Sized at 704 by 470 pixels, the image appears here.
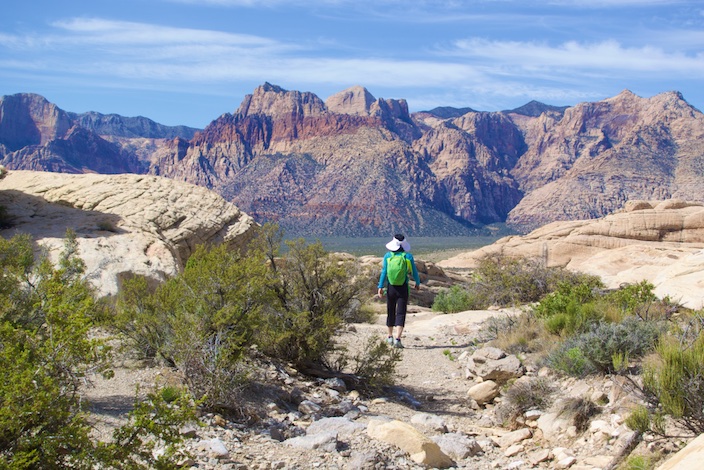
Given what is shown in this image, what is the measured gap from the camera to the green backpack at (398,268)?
37.4 ft

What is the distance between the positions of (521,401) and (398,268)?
164 inches

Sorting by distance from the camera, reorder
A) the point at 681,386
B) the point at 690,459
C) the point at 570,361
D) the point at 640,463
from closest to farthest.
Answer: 1. the point at 690,459
2. the point at 640,463
3. the point at 681,386
4. the point at 570,361

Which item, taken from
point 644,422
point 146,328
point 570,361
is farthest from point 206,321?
point 570,361

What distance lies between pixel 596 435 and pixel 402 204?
13843 cm

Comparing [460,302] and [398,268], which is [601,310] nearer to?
[398,268]

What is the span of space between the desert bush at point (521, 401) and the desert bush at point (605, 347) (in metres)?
0.48

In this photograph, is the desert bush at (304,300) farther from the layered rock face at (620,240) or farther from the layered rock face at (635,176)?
the layered rock face at (635,176)

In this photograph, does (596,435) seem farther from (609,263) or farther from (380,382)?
(609,263)

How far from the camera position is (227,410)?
21.2ft

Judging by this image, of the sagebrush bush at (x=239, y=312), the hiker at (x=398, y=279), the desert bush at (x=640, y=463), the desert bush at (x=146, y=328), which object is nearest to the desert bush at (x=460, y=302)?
the hiker at (x=398, y=279)

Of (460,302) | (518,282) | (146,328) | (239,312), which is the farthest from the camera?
(460,302)

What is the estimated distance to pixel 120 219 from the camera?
1401 cm

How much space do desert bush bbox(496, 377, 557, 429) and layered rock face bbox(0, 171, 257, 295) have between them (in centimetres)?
629

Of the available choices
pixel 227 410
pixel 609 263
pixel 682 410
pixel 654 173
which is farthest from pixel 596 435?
pixel 654 173
